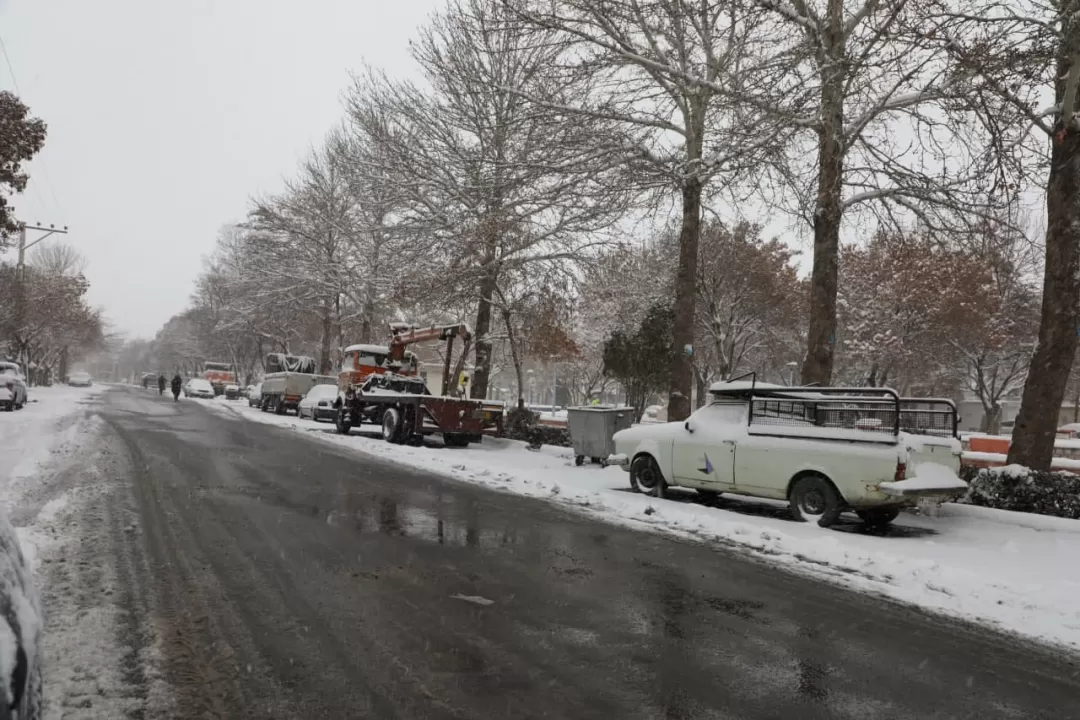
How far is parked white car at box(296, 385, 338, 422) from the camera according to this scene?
2761cm

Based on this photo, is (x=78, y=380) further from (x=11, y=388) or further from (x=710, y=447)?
(x=710, y=447)

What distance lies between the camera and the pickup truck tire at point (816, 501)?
8453 millimetres

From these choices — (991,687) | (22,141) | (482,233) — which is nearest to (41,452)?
(482,233)

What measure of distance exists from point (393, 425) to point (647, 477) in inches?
375

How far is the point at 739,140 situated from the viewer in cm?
1171

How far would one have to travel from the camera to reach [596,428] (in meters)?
14.4

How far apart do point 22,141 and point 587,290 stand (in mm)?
16672

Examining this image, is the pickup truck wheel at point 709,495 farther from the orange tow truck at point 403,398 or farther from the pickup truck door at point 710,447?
the orange tow truck at point 403,398

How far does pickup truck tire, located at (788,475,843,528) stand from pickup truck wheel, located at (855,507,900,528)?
38 centimetres

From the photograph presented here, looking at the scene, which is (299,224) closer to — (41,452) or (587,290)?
(587,290)

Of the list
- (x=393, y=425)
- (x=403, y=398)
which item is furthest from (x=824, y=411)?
(x=393, y=425)

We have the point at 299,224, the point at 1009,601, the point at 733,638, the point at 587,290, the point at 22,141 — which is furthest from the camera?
the point at 299,224

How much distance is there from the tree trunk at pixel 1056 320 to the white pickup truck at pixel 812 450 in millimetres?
1517

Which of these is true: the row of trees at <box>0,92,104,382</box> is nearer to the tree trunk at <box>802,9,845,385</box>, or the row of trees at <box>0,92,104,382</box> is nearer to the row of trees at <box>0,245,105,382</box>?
the row of trees at <box>0,245,105,382</box>
